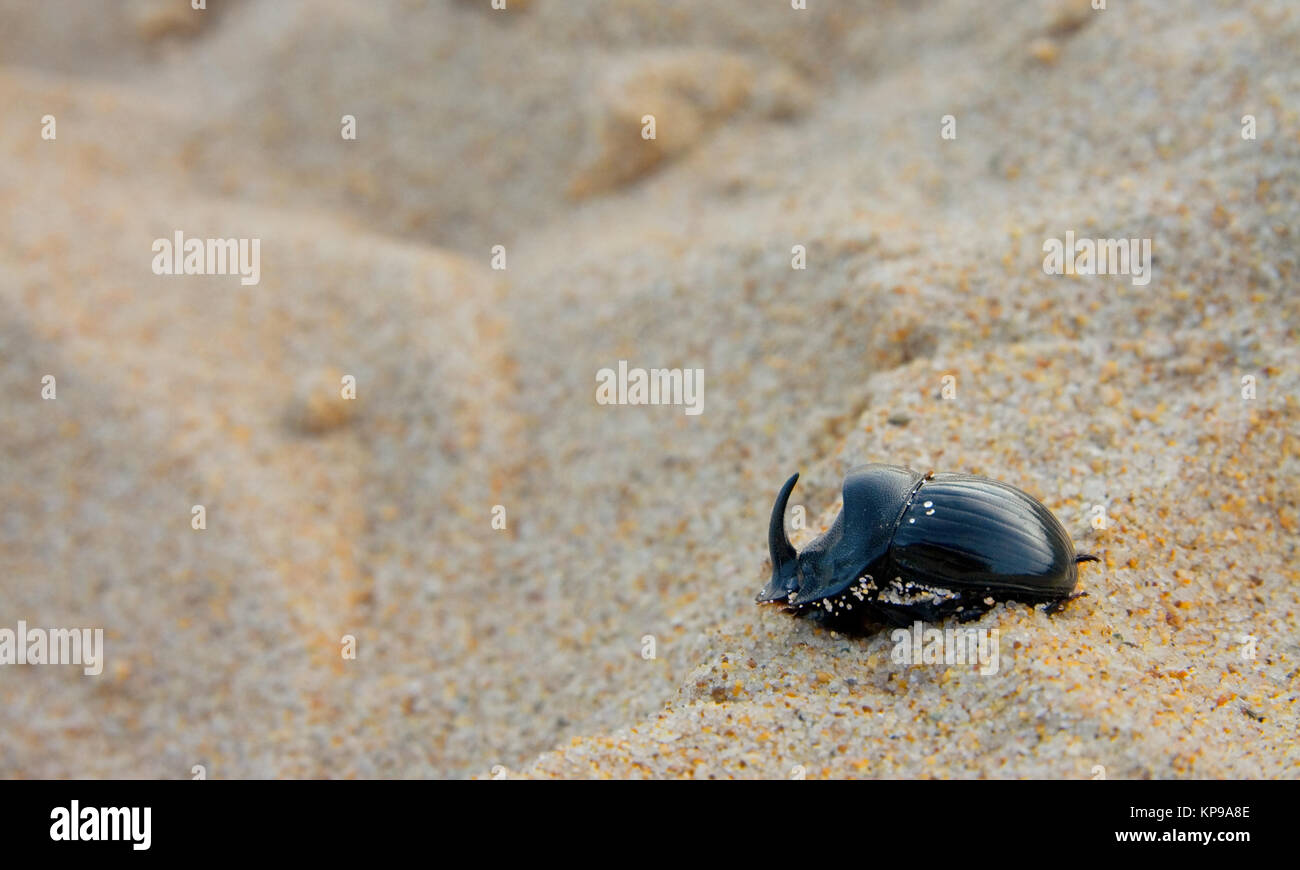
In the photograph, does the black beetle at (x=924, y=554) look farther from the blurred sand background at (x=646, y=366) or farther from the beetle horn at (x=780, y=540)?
the blurred sand background at (x=646, y=366)

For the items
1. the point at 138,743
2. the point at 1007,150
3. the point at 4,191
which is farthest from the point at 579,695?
the point at 4,191

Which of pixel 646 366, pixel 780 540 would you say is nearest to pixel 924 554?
pixel 780 540

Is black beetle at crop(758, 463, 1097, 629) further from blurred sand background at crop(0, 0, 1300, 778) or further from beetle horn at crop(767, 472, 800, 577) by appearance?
blurred sand background at crop(0, 0, 1300, 778)

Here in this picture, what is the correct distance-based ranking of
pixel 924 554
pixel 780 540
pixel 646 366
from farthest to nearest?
1. pixel 646 366
2. pixel 780 540
3. pixel 924 554

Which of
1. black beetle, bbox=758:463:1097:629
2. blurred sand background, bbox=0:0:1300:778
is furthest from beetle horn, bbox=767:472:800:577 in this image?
blurred sand background, bbox=0:0:1300:778

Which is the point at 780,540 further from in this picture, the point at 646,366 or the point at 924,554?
the point at 646,366
